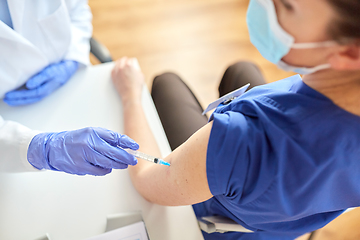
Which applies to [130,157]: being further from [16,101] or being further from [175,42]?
[175,42]

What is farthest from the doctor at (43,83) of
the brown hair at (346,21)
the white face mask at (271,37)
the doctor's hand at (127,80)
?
the brown hair at (346,21)

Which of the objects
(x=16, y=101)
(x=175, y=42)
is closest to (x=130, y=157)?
(x=16, y=101)

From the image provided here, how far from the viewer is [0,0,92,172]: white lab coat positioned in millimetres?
751

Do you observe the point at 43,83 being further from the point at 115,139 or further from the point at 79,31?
the point at 115,139

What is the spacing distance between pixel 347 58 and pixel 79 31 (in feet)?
3.00

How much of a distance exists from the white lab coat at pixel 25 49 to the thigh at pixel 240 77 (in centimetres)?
62

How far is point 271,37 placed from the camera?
0.55m

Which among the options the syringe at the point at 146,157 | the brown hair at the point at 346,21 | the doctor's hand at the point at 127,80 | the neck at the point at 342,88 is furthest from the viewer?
the doctor's hand at the point at 127,80

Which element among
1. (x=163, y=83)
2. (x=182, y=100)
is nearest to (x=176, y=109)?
(x=182, y=100)

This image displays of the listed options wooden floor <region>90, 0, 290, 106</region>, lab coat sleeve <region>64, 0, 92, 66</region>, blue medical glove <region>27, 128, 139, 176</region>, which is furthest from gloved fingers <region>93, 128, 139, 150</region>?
wooden floor <region>90, 0, 290, 106</region>

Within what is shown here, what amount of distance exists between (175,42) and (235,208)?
1.65 m

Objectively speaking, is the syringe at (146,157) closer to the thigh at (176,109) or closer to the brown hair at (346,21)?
the thigh at (176,109)

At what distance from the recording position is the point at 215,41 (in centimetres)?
212

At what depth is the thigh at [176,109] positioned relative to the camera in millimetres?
1008
